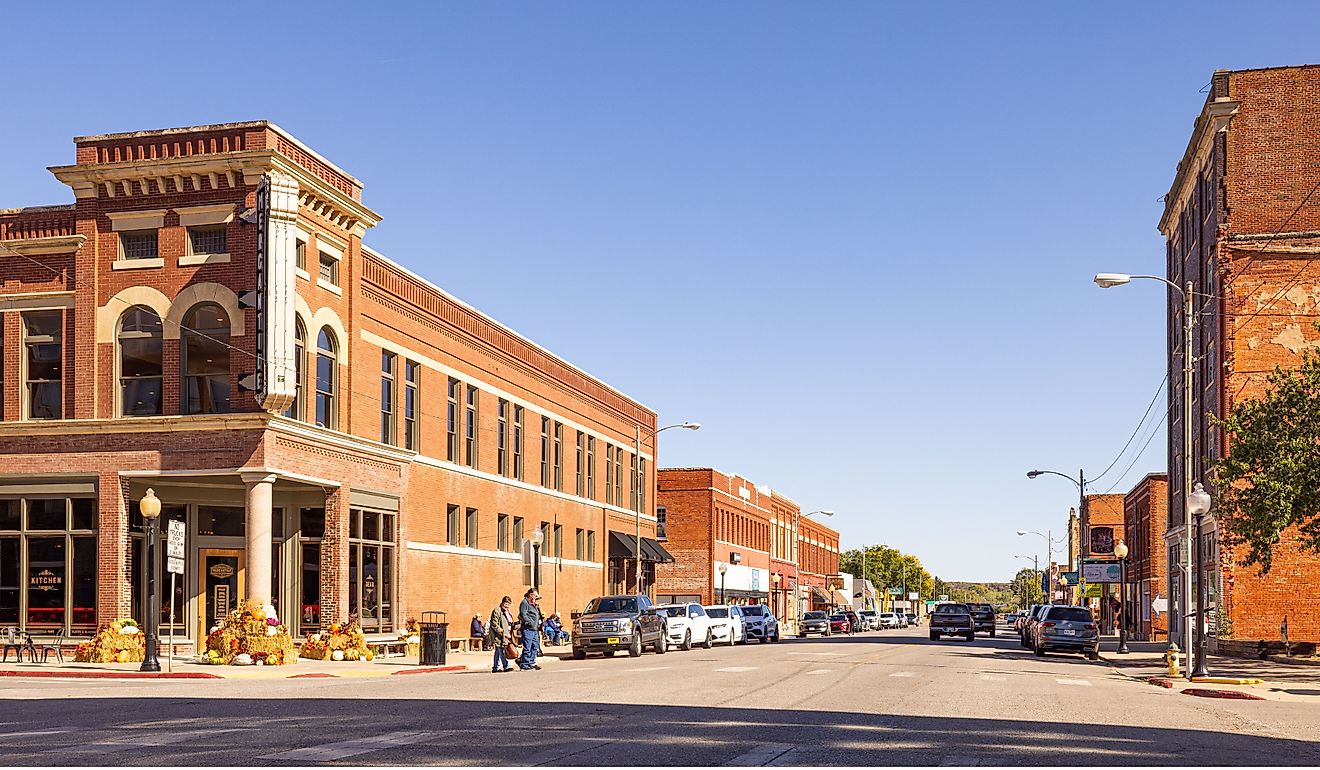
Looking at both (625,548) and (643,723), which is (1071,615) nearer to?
(625,548)

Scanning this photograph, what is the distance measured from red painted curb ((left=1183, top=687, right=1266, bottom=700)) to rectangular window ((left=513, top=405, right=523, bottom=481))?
105 feet

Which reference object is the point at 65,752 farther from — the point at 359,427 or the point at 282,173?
the point at 359,427

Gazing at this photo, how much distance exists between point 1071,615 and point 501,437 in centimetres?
2190

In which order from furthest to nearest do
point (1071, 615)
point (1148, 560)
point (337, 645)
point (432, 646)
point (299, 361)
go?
point (1148, 560)
point (1071, 615)
point (299, 361)
point (337, 645)
point (432, 646)

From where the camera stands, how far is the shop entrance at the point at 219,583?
38.5m

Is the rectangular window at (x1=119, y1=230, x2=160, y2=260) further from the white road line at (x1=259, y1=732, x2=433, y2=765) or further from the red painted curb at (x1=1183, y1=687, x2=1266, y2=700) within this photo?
the red painted curb at (x1=1183, y1=687, x2=1266, y2=700)

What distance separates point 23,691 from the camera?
24.1 metres

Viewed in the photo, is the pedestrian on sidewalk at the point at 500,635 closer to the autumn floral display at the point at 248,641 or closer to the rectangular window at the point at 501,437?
the autumn floral display at the point at 248,641

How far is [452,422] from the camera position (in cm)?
4903

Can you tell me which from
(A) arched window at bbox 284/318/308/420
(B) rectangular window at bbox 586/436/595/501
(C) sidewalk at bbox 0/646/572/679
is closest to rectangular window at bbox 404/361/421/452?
(A) arched window at bbox 284/318/308/420

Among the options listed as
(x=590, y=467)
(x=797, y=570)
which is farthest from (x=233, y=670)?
(x=797, y=570)

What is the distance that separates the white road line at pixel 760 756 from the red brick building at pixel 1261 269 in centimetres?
3779

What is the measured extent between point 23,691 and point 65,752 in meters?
12.2

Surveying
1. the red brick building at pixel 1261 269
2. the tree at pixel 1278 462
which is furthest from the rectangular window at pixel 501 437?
the tree at pixel 1278 462
